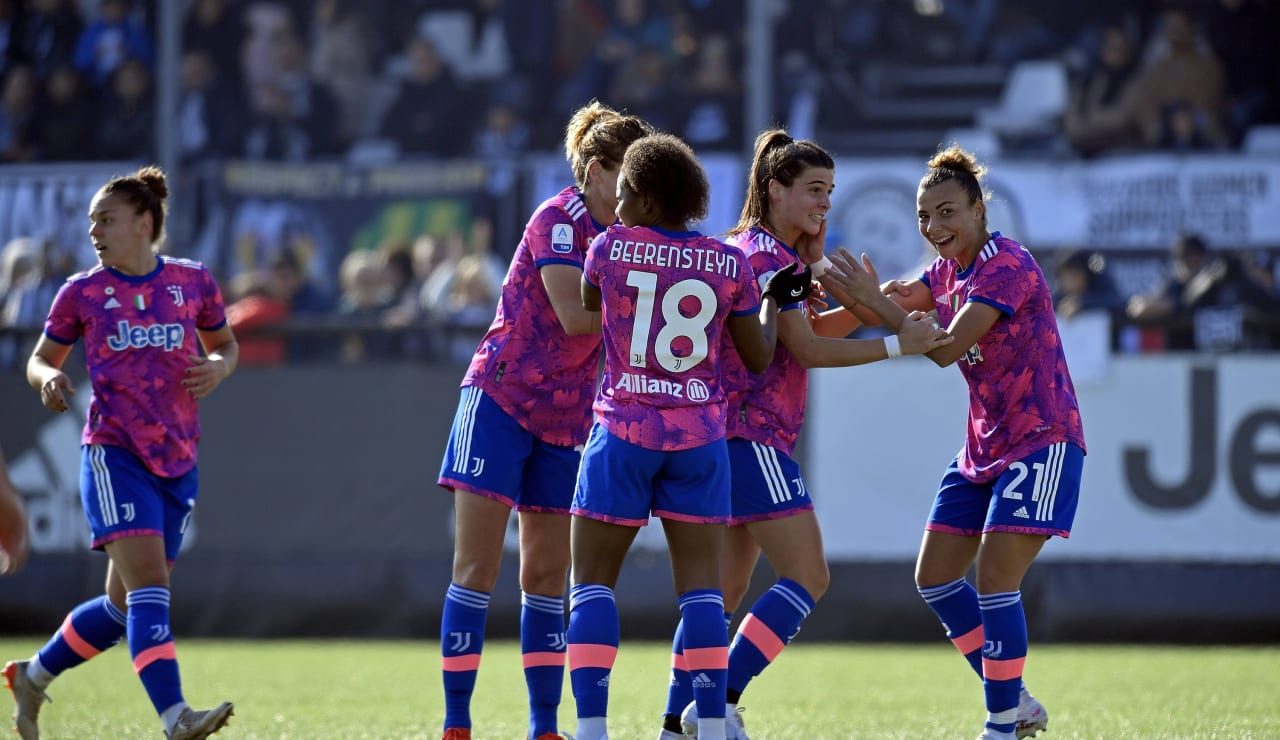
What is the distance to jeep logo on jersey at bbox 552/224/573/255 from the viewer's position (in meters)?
5.54

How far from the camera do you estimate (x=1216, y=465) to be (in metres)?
10.5

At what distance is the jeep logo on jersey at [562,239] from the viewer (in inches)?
218

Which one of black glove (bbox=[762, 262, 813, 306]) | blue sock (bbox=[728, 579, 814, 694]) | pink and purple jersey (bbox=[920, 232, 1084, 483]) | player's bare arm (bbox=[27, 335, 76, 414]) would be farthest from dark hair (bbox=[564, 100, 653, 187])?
player's bare arm (bbox=[27, 335, 76, 414])

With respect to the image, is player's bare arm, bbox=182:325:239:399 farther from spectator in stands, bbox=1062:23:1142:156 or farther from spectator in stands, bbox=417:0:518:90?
spectator in stands, bbox=417:0:518:90

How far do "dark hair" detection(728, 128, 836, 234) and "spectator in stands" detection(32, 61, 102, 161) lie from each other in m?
11.6

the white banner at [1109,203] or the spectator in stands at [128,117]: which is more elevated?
the spectator in stands at [128,117]

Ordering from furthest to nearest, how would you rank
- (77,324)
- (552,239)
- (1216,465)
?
(1216,465) < (77,324) < (552,239)

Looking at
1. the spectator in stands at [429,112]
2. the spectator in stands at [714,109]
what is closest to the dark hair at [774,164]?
the spectator in stands at [714,109]

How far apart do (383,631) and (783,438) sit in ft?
20.2

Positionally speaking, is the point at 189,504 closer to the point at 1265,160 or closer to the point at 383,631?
the point at 383,631

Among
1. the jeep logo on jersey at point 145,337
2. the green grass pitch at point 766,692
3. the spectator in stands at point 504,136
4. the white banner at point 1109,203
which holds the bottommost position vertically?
the green grass pitch at point 766,692

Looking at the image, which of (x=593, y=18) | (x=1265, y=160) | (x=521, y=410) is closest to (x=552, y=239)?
(x=521, y=410)

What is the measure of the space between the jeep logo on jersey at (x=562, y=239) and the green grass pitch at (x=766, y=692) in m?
1.97

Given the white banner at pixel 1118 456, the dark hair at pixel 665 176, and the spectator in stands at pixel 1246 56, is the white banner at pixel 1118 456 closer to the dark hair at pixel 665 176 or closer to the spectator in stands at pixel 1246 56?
the spectator in stands at pixel 1246 56
